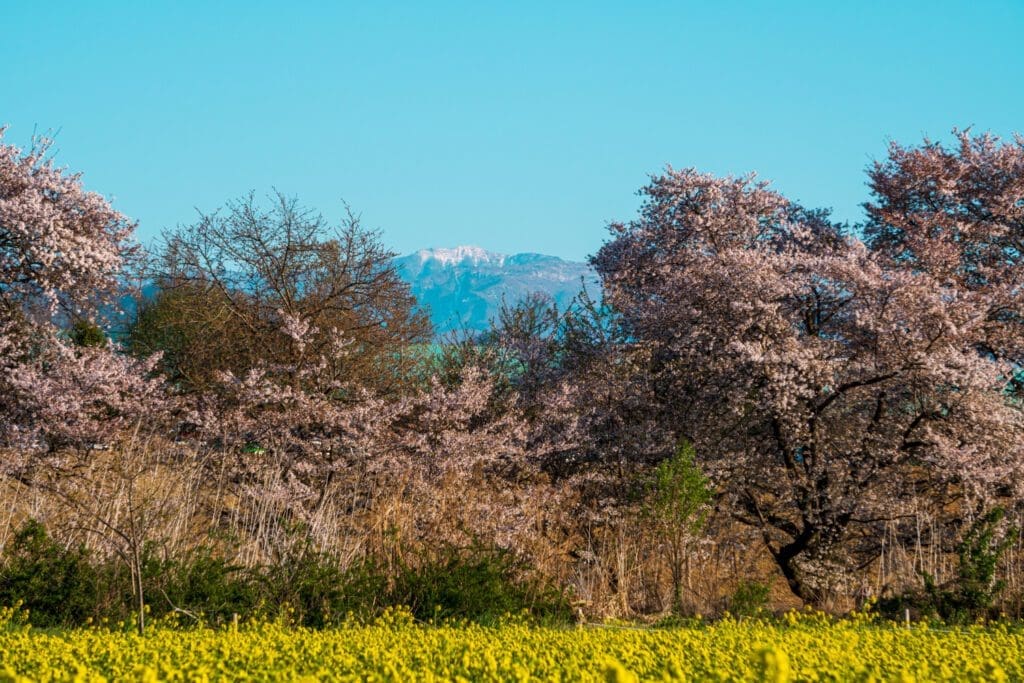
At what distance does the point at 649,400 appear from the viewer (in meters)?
16.7

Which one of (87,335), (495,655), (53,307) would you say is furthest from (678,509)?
(87,335)

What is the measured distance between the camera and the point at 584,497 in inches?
661

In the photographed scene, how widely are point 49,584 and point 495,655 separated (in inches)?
219

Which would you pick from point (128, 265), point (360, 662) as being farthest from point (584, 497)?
point (360, 662)

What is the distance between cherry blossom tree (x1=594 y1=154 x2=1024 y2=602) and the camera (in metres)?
14.7

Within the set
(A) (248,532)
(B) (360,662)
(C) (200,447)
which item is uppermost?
(C) (200,447)

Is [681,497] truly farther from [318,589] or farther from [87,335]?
[87,335]

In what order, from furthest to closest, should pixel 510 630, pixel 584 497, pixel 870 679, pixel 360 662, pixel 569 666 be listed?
1. pixel 584 497
2. pixel 510 630
3. pixel 360 662
4. pixel 569 666
5. pixel 870 679

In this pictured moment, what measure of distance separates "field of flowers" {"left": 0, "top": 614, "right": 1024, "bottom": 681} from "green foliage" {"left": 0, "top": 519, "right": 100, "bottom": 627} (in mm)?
854

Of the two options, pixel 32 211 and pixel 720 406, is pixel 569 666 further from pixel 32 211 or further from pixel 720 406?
pixel 32 211

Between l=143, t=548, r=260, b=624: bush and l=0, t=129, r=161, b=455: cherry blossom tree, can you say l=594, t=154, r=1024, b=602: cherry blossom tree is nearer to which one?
l=143, t=548, r=260, b=624: bush

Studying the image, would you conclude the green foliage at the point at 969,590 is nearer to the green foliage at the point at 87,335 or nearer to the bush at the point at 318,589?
the bush at the point at 318,589

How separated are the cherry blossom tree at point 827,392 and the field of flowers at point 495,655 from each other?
6785 millimetres

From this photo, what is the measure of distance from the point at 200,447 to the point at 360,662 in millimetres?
11070
